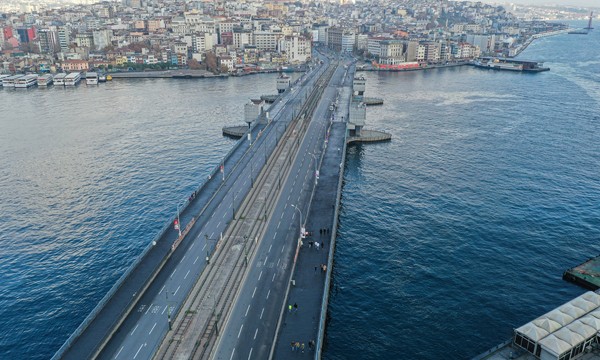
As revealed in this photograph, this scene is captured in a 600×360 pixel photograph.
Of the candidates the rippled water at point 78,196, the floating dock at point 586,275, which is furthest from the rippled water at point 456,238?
the rippled water at point 78,196

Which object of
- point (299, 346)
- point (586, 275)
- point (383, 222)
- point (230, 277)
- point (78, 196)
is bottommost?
point (586, 275)

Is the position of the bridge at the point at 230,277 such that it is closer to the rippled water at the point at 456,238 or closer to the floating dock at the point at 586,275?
the rippled water at the point at 456,238

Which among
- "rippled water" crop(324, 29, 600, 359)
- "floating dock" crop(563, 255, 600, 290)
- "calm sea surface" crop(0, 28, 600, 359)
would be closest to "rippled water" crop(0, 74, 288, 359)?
"calm sea surface" crop(0, 28, 600, 359)

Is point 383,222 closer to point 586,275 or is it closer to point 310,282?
point 310,282

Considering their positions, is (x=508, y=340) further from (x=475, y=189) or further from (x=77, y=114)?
(x=77, y=114)

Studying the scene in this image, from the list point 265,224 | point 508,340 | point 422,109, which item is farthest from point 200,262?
point 422,109

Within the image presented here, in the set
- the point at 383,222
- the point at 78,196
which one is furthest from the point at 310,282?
the point at 78,196
